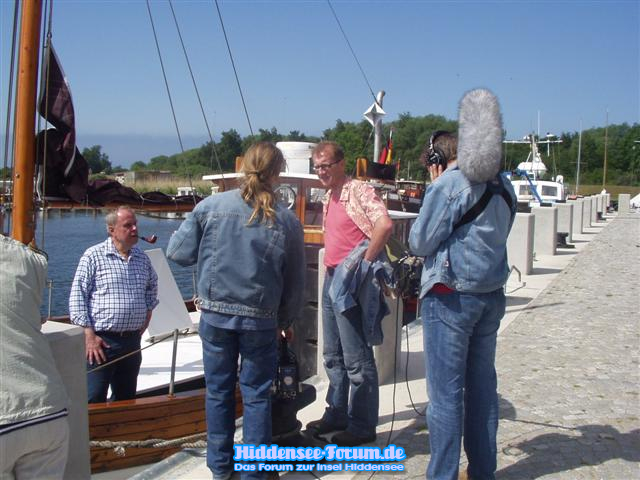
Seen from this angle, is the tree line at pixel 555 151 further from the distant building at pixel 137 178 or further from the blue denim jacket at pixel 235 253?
the blue denim jacket at pixel 235 253

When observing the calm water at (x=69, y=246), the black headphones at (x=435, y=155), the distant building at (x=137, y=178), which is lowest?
the calm water at (x=69, y=246)

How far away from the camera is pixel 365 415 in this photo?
441 cm

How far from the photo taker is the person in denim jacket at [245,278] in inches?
142

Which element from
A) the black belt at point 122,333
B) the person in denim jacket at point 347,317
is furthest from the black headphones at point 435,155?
the black belt at point 122,333

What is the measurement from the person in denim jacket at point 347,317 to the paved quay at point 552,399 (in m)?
0.27

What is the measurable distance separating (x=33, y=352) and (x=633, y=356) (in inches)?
230

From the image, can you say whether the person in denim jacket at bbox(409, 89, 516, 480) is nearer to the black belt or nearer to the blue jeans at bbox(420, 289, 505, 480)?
the blue jeans at bbox(420, 289, 505, 480)

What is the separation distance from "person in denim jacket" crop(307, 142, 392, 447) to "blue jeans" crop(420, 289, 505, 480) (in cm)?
75

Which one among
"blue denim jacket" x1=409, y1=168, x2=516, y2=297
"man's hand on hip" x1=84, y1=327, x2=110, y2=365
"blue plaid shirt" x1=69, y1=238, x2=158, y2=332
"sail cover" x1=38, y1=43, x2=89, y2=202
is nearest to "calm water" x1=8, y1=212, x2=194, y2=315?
"sail cover" x1=38, y1=43, x2=89, y2=202

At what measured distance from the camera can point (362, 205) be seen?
434cm

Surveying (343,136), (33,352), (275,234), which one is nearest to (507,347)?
(275,234)

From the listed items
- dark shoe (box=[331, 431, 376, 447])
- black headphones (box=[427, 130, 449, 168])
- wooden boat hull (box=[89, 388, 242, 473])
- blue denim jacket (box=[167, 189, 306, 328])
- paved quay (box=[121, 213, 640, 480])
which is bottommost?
wooden boat hull (box=[89, 388, 242, 473])

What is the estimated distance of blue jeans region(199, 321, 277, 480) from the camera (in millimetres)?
3676

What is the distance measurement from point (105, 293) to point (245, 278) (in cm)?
209
